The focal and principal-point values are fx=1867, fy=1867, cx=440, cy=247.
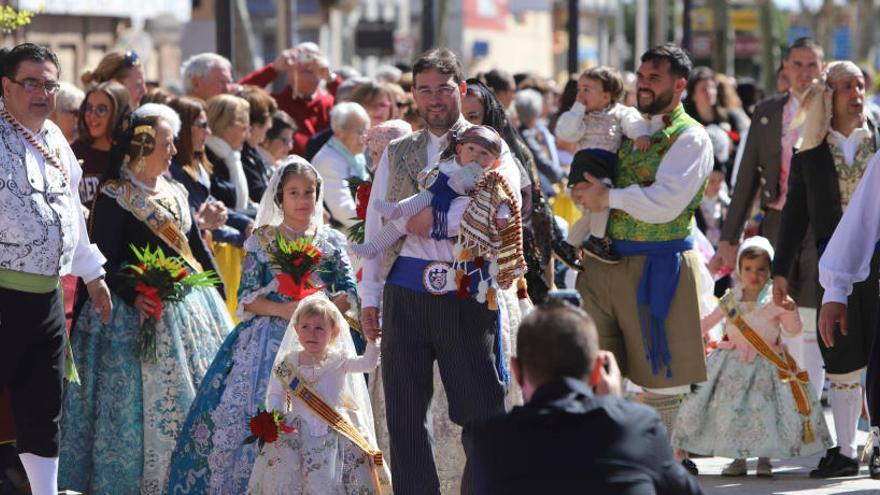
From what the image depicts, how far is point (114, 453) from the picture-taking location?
8.70 meters

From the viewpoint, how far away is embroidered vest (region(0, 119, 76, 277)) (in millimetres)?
7344

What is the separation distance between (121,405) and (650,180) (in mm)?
2679

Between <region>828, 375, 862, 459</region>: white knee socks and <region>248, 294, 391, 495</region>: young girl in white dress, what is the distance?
2.73 meters

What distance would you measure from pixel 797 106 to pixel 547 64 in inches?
2894

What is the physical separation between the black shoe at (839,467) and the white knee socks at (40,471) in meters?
3.98

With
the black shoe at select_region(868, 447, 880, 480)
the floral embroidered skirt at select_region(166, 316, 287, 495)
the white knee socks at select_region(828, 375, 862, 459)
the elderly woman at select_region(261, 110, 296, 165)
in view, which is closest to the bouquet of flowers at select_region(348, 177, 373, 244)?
the floral embroidered skirt at select_region(166, 316, 287, 495)

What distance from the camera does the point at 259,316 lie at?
330 inches

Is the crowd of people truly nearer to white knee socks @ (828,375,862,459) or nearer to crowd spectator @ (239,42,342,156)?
white knee socks @ (828,375,862,459)

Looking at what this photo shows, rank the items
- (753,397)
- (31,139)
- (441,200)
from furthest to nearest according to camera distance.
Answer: (753,397) < (31,139) < (441,200)

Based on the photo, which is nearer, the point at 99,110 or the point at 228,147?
the point at 99,110

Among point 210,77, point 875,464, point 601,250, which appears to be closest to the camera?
point 601,250

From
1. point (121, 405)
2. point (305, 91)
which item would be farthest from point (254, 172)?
point (121, 405)

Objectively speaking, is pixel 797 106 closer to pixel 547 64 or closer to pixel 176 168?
pixel 176 168

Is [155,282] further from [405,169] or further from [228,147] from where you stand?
[228,147]
